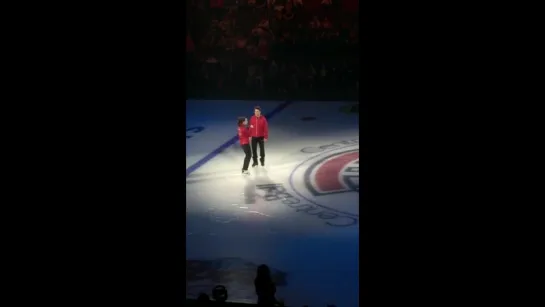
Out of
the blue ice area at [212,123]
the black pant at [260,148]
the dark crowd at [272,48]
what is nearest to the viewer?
the black pant at [260,148]

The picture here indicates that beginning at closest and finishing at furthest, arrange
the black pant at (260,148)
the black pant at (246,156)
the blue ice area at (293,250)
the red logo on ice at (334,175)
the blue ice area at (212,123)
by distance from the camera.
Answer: the blue ice area at (293,250), the red logo on ice at (334,175), the black pant at (246,156), the black pant at (260,148), the blue ice area at (212,123)

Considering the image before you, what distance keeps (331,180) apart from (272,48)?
5083 mm

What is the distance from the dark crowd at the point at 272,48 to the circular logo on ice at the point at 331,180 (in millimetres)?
3139

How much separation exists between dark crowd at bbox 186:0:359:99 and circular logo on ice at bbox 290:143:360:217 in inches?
124

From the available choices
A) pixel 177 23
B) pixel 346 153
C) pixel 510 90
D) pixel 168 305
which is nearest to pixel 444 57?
pixel 510 90

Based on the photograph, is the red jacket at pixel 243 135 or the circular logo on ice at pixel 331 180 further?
the red jacket at pixel 243 135

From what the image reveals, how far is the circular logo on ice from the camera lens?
578cm

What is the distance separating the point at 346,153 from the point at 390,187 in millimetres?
4948

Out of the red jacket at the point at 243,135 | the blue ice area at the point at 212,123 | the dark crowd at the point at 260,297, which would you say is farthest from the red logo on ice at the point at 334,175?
the dark crowd at the point at 260,297

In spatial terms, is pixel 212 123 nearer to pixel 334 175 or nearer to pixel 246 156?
pixel 246 156

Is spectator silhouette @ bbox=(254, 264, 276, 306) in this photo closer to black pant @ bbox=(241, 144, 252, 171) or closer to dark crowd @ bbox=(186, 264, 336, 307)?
dark crowd @ bbox=(186, 264, 336, 307)

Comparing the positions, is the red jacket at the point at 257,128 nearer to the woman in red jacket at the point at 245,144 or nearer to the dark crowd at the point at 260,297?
the woman in red jacket at the point at 245,144

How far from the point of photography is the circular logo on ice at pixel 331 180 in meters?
5.78

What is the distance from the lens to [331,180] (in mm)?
6441
